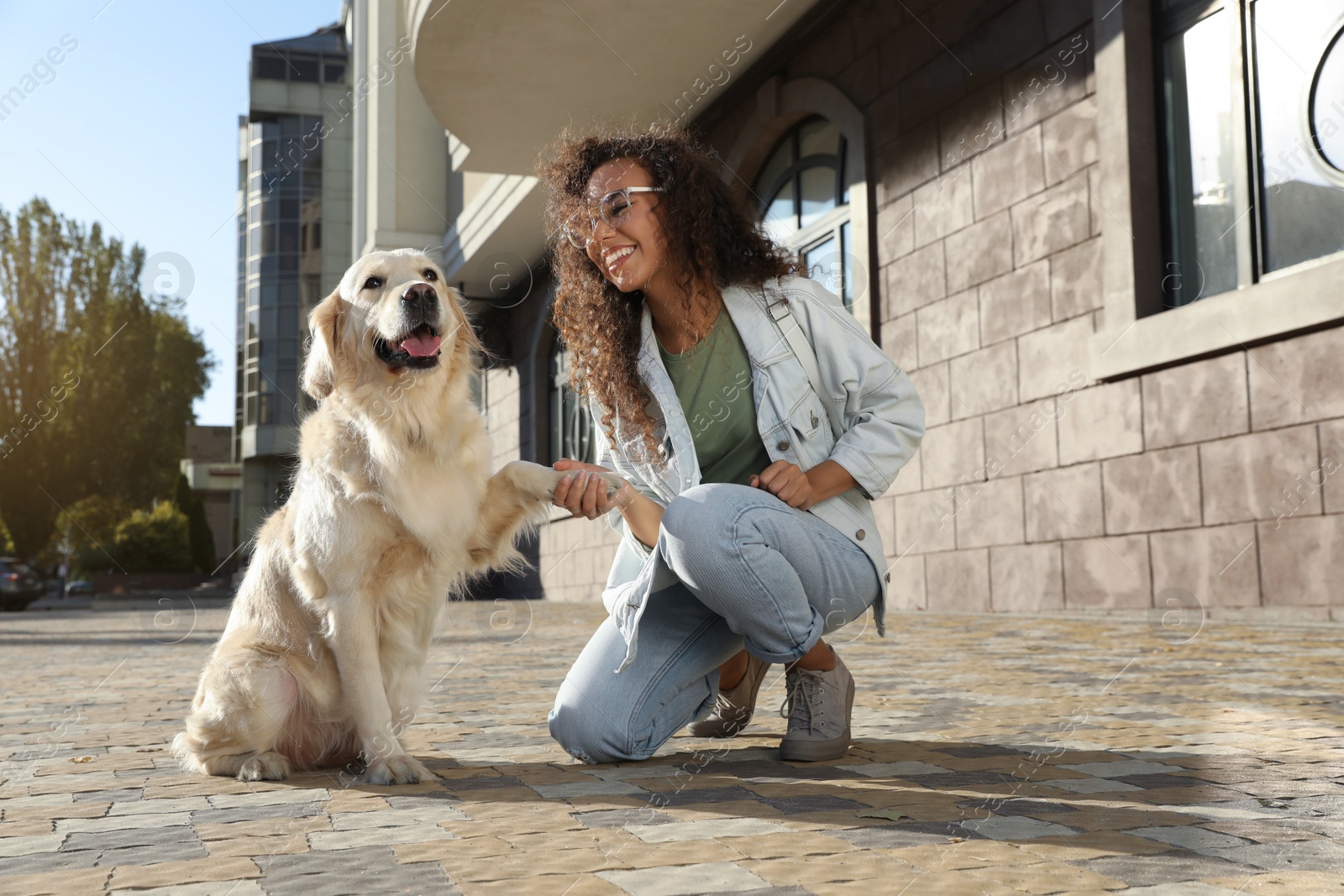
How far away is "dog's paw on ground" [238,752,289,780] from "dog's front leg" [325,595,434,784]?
25 cm

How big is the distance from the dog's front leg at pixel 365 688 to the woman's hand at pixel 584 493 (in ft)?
1.93

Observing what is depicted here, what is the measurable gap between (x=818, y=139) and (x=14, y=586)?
2153 centimetres

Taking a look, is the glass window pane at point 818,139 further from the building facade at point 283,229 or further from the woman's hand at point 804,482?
the building facade at point 283,229

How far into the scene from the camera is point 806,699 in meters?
2.97

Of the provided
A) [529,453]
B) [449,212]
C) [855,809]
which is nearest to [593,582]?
[529,453]

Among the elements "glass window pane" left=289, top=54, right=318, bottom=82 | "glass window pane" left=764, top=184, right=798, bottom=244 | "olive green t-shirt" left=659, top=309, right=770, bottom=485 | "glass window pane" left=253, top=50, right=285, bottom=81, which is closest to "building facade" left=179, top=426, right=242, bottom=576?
"glass window pane" left=253, top=50, right=285, bottom=81

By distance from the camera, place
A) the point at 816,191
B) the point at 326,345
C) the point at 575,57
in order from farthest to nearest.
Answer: the point at 575,57
the point at 816,191
the point at 326,345

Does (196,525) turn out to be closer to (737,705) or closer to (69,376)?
(69,376)

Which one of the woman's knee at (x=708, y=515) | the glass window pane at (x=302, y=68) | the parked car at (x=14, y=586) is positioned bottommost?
the parked car at (x=14, y=586)

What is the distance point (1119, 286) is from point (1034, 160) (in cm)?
133

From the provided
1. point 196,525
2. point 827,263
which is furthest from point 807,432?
point 196,525

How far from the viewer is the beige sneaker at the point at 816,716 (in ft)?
A: 9.50

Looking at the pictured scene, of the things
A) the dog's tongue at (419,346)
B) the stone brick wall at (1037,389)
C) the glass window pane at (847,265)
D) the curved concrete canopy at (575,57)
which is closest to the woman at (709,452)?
the dog's tongue at (419,346)

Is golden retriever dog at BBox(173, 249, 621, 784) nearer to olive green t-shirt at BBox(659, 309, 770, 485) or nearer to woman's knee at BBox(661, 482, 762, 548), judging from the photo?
woman's knee at BBox(661, 482, 762, 548)
